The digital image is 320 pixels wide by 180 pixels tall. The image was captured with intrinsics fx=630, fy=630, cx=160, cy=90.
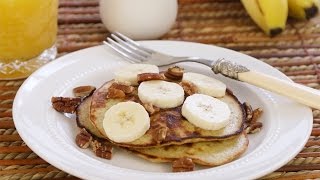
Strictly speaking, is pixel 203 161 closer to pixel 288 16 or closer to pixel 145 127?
pixel 145 127

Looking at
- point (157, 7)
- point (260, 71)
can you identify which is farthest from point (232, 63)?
point (157, 7)

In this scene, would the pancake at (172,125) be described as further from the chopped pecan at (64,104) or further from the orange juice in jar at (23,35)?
the orange juice in jar at (23,35)

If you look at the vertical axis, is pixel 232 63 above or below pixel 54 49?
above

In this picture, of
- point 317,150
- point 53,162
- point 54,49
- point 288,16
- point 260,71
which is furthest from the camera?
point 288,16

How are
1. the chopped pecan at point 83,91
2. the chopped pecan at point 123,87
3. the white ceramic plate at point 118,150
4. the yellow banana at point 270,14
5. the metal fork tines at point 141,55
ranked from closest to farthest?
the white ceramic plate at point 118,150 < the chopped pecan at point 123,87 < the chopped pecan at point 83,91 < the metal fork tines at point 141,55 < the yellow banana at point 270,14

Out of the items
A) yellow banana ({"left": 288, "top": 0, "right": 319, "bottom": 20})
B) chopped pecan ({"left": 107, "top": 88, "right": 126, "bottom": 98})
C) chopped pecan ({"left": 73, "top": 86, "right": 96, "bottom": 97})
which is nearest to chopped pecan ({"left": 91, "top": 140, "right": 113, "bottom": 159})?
chopped pecan ({"left": 107, "top": 88, "right": 126, "bottom": 98})

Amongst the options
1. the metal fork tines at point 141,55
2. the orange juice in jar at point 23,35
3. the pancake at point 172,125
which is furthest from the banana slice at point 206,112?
the orange juice in jar at point 23,35

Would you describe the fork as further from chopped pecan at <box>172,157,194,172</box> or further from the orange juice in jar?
chopped pecan at <box>172,157,194,172</box>
